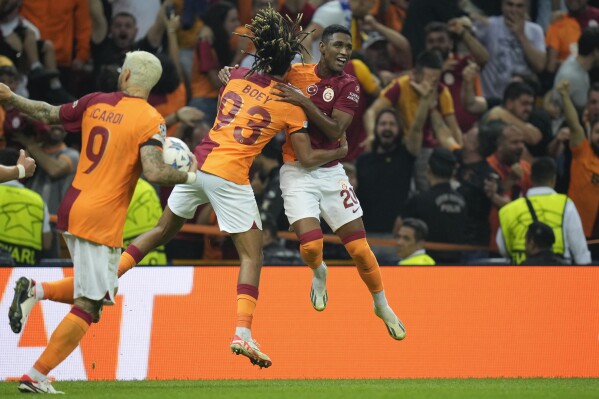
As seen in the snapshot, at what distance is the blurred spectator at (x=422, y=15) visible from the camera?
15.7 m

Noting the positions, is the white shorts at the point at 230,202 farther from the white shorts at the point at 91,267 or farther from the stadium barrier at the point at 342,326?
the stadium barrier at the point at 342,326

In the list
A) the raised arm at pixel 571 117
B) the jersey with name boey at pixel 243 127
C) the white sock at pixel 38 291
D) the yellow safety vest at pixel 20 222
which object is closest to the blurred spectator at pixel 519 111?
the raised arm at pixel 571 117

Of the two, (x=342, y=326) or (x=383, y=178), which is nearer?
(x=342, y=326)

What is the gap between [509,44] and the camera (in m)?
15.8

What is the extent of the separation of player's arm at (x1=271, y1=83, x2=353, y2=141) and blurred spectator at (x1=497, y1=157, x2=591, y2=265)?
3.08 m

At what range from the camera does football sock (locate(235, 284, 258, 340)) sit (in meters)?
9.87

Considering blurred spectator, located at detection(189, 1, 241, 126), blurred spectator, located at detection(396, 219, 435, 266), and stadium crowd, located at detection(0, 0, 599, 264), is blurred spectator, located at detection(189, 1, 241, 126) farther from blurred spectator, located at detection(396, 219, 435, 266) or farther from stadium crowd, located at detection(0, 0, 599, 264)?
blurred spectator, located at detection(396, 219, 435, 266)

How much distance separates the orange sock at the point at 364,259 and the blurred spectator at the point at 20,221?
3.28 m

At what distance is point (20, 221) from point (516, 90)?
6.23m

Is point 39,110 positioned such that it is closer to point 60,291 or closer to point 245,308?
point 60,291

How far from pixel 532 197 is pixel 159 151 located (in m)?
5.22

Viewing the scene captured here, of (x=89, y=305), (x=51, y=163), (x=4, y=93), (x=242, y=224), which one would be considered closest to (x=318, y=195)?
(x=242, y=224)

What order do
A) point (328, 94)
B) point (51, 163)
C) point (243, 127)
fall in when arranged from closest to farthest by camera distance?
point (243, 127) < point (328, 94) < point (51, 163)

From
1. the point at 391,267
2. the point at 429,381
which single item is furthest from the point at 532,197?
the point at 429,381
